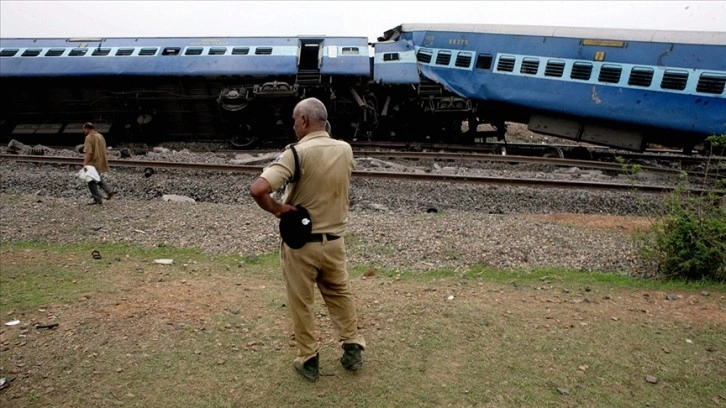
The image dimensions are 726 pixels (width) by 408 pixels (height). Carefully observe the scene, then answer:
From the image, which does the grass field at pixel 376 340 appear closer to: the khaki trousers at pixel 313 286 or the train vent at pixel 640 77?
the khaki trousers at pixel 313 286

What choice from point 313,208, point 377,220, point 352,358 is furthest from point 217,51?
point 352,358

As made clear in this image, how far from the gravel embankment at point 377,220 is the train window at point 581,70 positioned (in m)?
4.74

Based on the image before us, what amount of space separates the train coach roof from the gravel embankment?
4759mm

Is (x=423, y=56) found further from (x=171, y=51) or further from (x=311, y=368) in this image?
(x=311, y=368)

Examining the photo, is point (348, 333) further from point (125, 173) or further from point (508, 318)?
point (125, 173)

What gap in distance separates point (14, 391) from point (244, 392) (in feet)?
5.09

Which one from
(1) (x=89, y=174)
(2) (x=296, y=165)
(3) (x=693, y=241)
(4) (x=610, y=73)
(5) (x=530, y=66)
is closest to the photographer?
(2) (x=296, y=165)

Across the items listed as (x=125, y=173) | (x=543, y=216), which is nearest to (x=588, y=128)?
(x=543, y=216)

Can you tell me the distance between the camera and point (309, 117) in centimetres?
319

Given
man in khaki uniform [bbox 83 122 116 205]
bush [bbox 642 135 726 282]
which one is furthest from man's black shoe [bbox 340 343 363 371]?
man in khaki uniform [bbox 83 122 116 205]

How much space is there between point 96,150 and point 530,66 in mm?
10821

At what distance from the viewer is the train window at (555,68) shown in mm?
→ 12984

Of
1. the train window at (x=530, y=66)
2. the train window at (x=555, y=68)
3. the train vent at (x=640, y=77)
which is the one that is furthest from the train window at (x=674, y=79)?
the train window at (x=530, y=66)

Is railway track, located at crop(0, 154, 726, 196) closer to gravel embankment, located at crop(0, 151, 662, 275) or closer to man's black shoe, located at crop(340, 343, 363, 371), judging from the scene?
gravel embankment, located at crop(0, 151, 662, 275)
